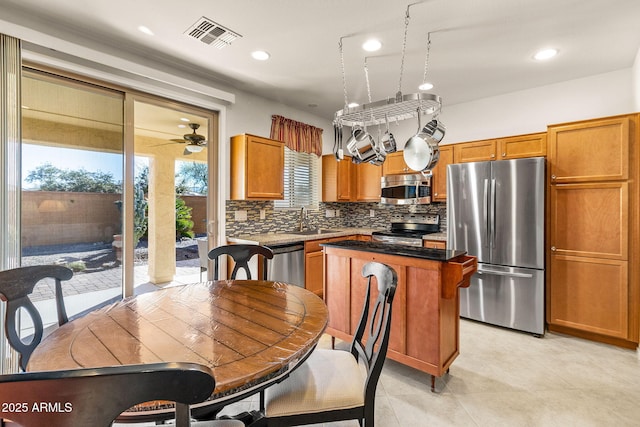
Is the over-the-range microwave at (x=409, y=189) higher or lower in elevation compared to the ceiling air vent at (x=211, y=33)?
lower

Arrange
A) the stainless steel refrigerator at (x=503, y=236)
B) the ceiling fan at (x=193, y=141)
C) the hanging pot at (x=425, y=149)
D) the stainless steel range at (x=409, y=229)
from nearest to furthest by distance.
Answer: the hanging pot at (x=425, y=149), the stainless steel refrigerator at (x=503, y=236), the ceiling fan at (x=193, y=141), the stainless steel range at (x=409, y=229)

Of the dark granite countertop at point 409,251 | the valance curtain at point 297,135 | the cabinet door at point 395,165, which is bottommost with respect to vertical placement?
the dark granite countertop at point 409,251

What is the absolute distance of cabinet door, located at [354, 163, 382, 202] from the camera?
482 cm

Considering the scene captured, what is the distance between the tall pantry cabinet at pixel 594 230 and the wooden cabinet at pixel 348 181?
2.34 metres

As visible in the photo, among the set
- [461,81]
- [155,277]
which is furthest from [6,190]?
[461,81]

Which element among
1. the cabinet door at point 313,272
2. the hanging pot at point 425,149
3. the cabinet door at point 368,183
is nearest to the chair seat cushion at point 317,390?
the hanging pot at point 425,149

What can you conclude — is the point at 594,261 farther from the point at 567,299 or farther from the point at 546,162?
the point at 546,162

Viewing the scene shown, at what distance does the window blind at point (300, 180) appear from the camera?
A: 453cm

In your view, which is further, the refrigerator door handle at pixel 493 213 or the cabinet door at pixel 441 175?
the cabinet door at pixel 441 175

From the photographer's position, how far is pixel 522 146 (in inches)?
133

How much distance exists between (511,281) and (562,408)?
4.62 feet

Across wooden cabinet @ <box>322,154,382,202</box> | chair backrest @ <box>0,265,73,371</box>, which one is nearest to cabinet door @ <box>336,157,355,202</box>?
wooden cabinet @ <box>322,154,382,202</box>

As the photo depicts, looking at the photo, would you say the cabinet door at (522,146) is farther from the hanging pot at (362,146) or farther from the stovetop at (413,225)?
the hanging pot at (362,146)

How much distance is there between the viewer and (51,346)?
112 cm
